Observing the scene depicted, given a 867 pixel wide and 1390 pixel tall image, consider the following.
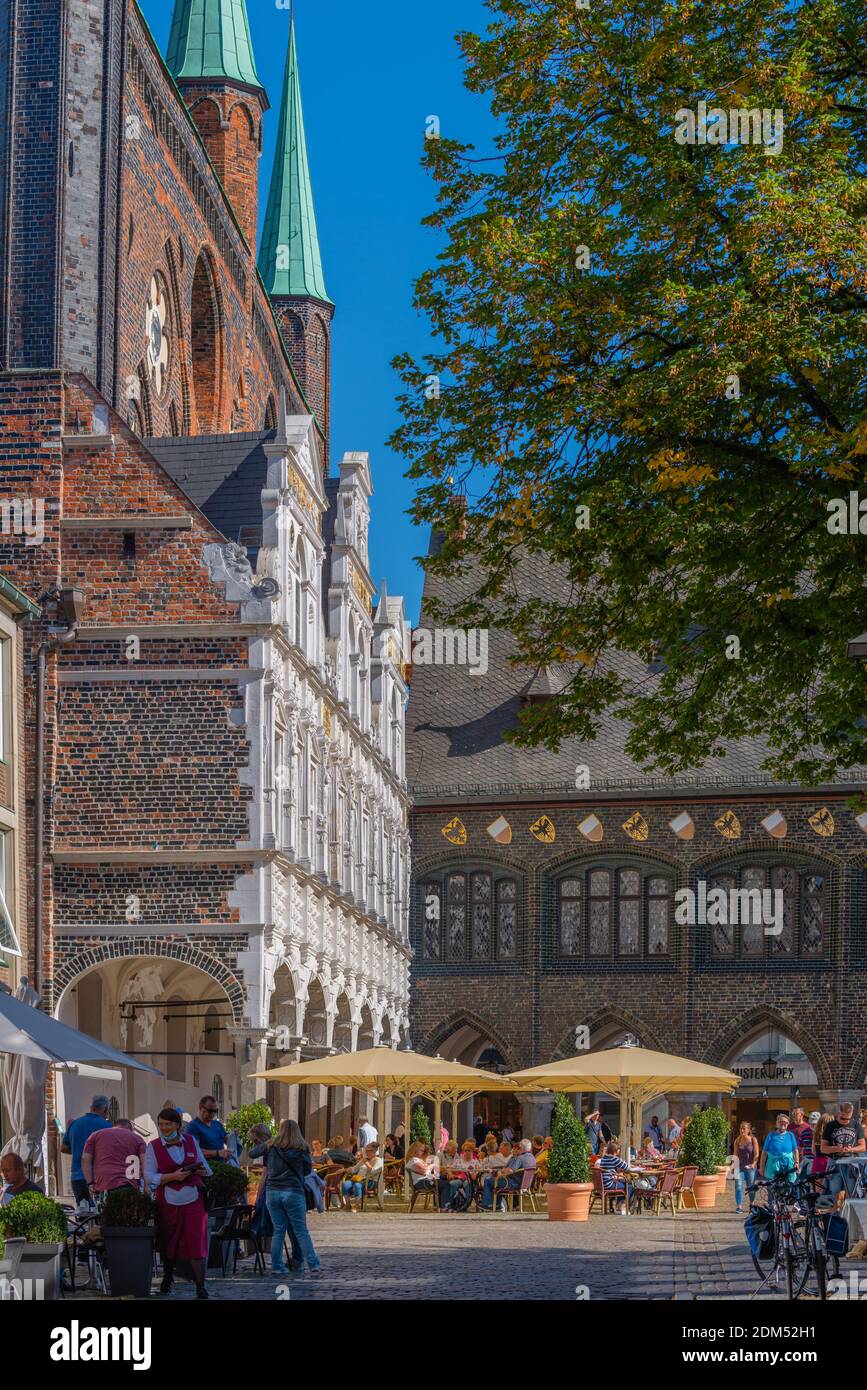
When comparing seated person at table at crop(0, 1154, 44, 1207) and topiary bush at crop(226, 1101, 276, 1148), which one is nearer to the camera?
seated person at table at crop(0, 1154, 44, 1207)

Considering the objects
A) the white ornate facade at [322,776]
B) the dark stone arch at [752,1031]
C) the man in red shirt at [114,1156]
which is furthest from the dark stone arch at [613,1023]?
the man in red shirt at [114,1156]

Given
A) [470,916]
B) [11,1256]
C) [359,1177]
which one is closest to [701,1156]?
[359,1177]

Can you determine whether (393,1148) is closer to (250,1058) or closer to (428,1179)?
(428,1179)

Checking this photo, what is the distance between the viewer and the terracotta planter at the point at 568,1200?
25078 mm

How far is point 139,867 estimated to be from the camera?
93.8ft

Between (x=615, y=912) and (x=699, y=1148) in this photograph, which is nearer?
(x=699, y=1148)

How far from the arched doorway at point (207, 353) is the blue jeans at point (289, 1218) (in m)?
24.4

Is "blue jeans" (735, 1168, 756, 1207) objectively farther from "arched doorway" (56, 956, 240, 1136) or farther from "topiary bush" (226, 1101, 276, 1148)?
"topiary bush" (226, 1101, 276, 1148)

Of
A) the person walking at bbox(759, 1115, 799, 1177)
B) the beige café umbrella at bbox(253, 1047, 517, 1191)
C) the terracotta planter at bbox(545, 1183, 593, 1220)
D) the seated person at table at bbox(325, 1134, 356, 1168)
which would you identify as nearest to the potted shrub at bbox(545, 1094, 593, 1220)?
the terracotta planter at bbox(545, 1183, 593, 1220)

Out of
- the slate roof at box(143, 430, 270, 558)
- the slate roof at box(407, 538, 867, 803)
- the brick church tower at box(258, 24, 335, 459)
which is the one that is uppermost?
the brick church tower at box(258, 24, 335, 459)

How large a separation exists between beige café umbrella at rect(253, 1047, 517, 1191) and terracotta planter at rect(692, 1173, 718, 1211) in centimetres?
302

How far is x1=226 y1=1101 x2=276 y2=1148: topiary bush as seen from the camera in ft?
87.2

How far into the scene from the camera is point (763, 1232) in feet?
43.7

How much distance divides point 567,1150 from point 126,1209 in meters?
11.4
